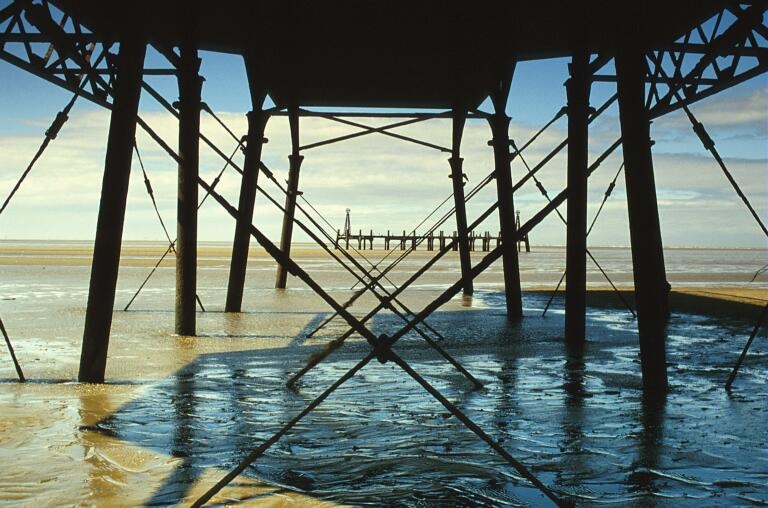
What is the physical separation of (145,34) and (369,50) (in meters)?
5.54

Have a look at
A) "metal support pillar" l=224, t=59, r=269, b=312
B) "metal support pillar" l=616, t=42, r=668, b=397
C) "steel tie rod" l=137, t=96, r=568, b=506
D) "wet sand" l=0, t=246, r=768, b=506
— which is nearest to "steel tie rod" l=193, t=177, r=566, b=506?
"steel tie rod" l=137, t=96, r=568, b=506

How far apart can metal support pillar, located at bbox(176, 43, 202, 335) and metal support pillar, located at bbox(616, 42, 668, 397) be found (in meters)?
5.57

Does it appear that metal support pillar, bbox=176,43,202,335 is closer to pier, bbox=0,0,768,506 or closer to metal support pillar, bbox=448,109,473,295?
pier, bbox=0,0,768,506

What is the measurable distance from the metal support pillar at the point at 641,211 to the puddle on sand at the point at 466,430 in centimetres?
41

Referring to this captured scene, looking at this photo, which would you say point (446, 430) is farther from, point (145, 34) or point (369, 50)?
point (369, 50)

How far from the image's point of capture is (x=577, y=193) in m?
9.02

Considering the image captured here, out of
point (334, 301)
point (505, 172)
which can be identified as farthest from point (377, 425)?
point (505, 172)

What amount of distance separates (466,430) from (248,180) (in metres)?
8.86

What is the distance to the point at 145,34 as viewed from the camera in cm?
686

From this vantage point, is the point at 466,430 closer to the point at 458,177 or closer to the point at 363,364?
the point at 363,364

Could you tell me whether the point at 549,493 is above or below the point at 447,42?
below

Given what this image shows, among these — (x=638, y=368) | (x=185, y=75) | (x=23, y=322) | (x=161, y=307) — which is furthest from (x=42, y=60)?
(x=638, y=368)

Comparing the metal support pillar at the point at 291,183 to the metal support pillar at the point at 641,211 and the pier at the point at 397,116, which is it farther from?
the metal support pillar at the point at 641,211

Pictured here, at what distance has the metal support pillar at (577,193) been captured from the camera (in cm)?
895
